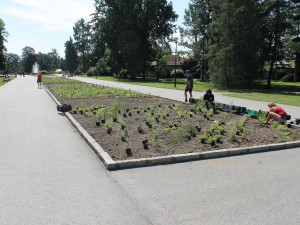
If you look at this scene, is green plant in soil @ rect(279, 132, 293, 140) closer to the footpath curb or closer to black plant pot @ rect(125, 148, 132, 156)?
the footpath curb

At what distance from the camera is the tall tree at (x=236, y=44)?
26022 millimetres

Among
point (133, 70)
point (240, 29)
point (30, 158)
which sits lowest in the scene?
point (30, 158)

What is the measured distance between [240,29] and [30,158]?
24755 mm

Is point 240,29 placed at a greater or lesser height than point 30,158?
greater

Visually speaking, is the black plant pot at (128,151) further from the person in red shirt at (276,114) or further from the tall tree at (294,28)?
the tall tree at (294,28)

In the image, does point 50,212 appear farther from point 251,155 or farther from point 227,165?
point 251,155

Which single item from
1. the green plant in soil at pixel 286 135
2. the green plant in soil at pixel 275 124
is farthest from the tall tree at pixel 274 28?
the green plant in soil at pixel 286 135

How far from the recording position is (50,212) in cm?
362

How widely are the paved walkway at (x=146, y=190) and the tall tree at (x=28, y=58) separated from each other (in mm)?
145338

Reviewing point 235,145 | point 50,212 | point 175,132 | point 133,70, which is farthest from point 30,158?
point 133,70

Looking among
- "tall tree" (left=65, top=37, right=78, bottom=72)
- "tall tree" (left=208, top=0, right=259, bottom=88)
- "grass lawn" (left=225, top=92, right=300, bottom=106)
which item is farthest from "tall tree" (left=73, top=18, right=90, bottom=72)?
"grass lawn" (left=225, top=92, right=300, bottom=106)

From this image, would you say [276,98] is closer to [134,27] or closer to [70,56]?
[134,27]

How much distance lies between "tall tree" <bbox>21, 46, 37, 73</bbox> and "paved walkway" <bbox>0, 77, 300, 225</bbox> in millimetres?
145338

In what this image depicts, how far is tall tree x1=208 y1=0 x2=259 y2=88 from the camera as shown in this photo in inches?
1024
